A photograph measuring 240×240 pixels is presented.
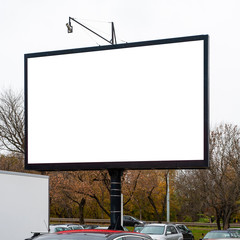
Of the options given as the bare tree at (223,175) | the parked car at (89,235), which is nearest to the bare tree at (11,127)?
the bare tree at (223,175)

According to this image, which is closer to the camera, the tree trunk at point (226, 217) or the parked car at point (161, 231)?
the parked car at point (161, 231)

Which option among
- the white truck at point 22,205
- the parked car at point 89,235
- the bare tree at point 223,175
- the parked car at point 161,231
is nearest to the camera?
the parked car at point 89,235

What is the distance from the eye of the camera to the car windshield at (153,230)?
80.7 feet

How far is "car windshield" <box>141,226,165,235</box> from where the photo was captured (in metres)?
24.6

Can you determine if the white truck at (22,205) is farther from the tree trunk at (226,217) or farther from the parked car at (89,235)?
the tree trunk at (226,217)

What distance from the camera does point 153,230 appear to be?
24750 millimetres

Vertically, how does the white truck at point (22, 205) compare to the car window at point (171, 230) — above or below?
above

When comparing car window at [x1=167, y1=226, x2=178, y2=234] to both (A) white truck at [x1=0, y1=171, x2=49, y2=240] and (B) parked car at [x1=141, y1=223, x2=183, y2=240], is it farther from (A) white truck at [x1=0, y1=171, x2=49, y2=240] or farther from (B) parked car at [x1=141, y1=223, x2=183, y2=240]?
(A) white truck at [x1=0, y1=171, x2=49, y2=240]

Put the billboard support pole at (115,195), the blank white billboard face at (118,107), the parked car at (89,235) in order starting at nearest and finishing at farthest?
the parked car at (89,235) → the blank white billboard face at (118,107) → the billboard support pole at (115,195)

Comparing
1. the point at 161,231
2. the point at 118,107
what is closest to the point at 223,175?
the point at 161,231

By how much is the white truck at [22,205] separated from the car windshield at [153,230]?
24.0 feet

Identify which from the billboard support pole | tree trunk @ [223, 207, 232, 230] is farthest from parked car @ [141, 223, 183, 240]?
tree trunk @ [223, 207, 232, 230]

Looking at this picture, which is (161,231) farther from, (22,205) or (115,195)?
(22,205)

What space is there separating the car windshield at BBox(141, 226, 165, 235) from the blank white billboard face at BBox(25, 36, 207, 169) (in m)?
8.51
